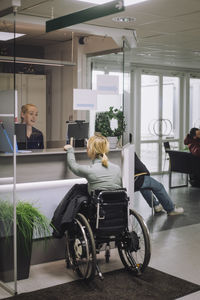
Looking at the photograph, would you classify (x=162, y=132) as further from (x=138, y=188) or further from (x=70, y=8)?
(x=70, y=8)

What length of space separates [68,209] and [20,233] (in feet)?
1.61

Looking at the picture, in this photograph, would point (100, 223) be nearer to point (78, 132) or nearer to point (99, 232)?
point (99, 232)

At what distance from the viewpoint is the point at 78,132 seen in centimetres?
563

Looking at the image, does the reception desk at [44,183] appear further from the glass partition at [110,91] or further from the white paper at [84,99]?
the glass partition at [110,91]

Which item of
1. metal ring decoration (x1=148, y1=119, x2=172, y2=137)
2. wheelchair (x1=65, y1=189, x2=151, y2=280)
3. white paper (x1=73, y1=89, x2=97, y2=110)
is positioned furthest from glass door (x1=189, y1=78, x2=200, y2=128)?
wheelchair (x1=65, y1=189, x2=151, y2=280)

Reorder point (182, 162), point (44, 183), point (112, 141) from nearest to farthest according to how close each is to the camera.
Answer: point (44, 183) < point (112, 141) < point (182, 162)

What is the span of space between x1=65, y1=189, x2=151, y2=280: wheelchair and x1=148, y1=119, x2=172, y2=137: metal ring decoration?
25.2 feet

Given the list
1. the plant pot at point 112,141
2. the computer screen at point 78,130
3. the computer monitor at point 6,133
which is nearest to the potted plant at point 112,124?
the plant pot at point 112,141

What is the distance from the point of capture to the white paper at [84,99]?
5.23 m

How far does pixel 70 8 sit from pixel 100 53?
0.96 m

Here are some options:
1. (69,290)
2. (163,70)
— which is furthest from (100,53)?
(163,70)

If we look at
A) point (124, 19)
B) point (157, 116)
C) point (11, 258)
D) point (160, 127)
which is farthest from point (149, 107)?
point (11, 258)

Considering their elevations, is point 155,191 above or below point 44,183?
below

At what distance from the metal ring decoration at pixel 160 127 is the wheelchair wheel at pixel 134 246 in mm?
7414
